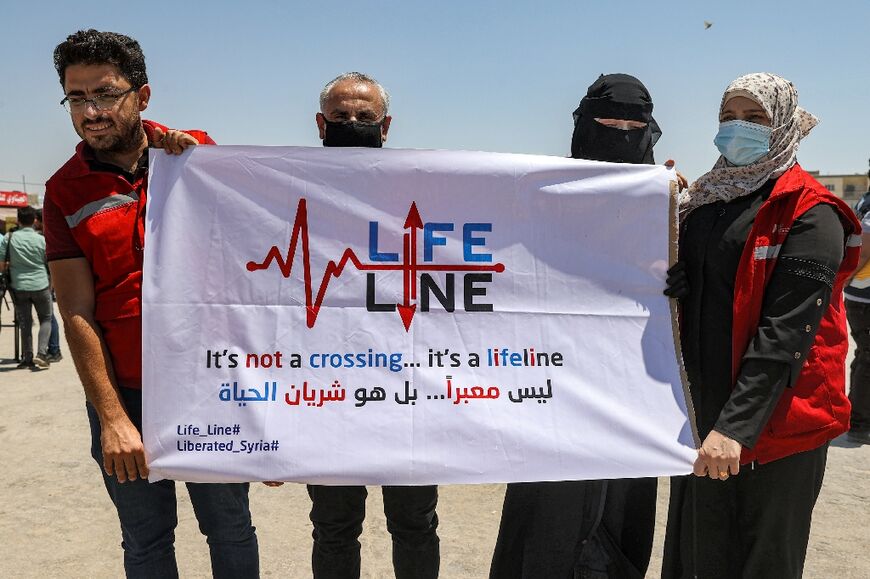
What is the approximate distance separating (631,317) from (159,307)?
1.64 m

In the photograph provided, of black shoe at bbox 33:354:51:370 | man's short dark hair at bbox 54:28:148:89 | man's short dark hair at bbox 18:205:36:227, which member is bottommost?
black shoe at bbox 33:354:51:370

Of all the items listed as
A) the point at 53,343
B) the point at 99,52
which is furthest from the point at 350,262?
the point at 53,343

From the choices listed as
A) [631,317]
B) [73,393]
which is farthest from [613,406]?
[73,393]

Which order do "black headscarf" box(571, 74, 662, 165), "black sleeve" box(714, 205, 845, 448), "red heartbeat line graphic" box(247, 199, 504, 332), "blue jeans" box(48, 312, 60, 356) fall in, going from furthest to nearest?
"blue jeans" box(48, 312, 60, 356)
"black headscarf" box(571, 74, 662, 165)
"red heartbeat line graphic" box(247, 199, 504, 332)
"black sleeve" box(714, 205, 845, 448)

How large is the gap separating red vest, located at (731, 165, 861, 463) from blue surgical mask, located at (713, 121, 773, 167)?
4.8 inches

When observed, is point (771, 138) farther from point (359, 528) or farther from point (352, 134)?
point (359, 528)

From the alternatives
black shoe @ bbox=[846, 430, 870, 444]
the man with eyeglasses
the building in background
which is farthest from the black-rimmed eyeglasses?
the building in background

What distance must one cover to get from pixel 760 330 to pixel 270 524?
9.83 feet

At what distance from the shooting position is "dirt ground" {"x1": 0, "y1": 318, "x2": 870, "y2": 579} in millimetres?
3736

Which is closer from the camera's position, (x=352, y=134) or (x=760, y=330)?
(x=760, y=330)

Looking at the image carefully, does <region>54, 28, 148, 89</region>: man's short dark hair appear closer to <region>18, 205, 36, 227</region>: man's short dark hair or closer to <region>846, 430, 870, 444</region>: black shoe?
<region>846, 430, 870, 444</region>: black shoe

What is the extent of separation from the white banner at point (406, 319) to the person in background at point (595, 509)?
7.7 inches

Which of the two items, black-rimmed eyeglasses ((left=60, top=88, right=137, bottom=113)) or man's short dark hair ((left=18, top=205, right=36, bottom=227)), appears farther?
man's short dark hair ((left=18, top=205, right=36, bottom=227))

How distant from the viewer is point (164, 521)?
259 centimetres
